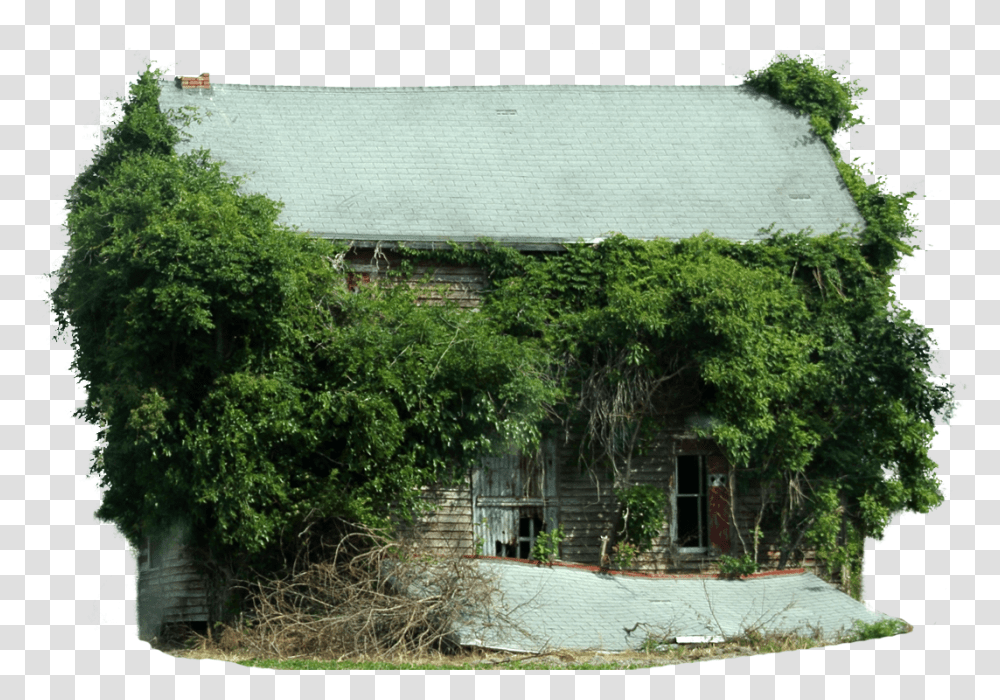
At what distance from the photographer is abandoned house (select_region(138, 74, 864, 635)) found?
65.7 feet

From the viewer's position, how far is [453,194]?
21.3m

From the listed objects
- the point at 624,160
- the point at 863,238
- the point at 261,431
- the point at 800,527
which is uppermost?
the point at 624,160

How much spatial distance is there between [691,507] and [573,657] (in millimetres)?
4720

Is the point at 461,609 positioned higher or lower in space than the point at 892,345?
lower

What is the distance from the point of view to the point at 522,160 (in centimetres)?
2230

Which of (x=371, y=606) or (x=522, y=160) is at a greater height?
(x=522, y=160)

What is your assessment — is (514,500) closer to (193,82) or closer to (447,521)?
(447,521)

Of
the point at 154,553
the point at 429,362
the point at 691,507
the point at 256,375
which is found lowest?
the point at 154,553

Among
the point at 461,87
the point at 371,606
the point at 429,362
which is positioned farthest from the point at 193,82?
the point at 371,606

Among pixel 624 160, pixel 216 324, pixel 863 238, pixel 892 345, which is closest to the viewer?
A: pixel 216 324

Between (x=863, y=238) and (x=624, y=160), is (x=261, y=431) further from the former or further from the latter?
(x=863, y=238)

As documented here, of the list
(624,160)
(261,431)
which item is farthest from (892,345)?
(261,431)

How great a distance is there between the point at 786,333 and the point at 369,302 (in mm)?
6238

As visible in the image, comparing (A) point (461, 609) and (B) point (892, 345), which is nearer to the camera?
(A) point (461, 609)
